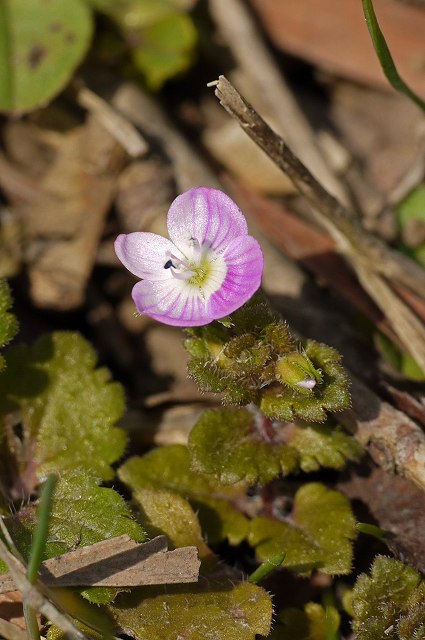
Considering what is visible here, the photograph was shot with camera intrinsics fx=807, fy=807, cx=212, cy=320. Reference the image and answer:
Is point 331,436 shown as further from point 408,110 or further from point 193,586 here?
point 408,110

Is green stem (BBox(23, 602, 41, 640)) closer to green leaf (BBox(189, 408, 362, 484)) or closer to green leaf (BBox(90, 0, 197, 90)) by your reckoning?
green leaf (BBox(189, 408, 362, 484))

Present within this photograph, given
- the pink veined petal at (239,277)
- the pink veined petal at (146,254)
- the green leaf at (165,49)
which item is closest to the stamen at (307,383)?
the pink veined petal at (239,277)

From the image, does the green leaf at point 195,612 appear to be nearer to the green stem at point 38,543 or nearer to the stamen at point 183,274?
the green stem at point 38,543

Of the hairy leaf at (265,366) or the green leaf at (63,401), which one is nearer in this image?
the hairy leaf at (265,366)

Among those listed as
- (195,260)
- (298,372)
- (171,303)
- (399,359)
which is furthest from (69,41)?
(298,372)

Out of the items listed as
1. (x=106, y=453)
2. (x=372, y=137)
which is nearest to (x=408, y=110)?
(x=372, y=137)

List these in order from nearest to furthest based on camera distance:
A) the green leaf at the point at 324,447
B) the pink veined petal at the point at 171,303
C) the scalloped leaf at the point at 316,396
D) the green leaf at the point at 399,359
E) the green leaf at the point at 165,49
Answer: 1. the pink veined petal at the point at 171,303
2. the scalloped leaf at the point at 316,396
3. the green leaf at the point at 324,447
4. the green leaf at the point at 399,359
5. the green leaf at the point at 165,49

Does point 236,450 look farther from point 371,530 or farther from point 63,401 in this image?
point 63,401
